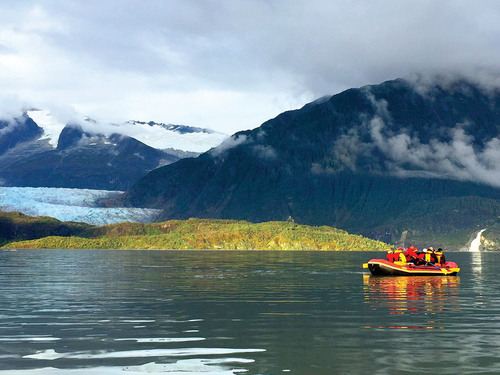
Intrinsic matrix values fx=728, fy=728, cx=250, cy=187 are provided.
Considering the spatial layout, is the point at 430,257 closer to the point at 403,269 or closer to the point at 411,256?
the point at 411,256

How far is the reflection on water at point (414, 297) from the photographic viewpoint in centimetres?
5816

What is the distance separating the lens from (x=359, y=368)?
33719 mm

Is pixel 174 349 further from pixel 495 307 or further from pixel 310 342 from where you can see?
pixel 495 307

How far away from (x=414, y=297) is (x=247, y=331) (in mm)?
31962

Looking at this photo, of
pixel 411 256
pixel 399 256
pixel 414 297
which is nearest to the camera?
pixel 414 297

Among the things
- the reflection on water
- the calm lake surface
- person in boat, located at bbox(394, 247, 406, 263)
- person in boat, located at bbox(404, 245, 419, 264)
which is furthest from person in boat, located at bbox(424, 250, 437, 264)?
the calm lake surface

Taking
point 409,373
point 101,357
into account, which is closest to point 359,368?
point 409,373

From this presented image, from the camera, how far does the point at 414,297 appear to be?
72.8m

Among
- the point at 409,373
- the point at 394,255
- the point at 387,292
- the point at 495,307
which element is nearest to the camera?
the point at 409,373

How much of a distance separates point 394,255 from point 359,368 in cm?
8119

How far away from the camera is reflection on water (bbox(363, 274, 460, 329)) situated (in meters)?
58.2

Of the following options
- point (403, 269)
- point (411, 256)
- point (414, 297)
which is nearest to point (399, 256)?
point (411, 256)

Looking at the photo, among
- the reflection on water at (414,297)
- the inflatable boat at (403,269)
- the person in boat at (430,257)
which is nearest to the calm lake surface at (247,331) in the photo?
the reflection on water at (414,297)

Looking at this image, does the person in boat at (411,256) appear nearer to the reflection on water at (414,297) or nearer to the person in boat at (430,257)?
the person in boat at (430,257)
